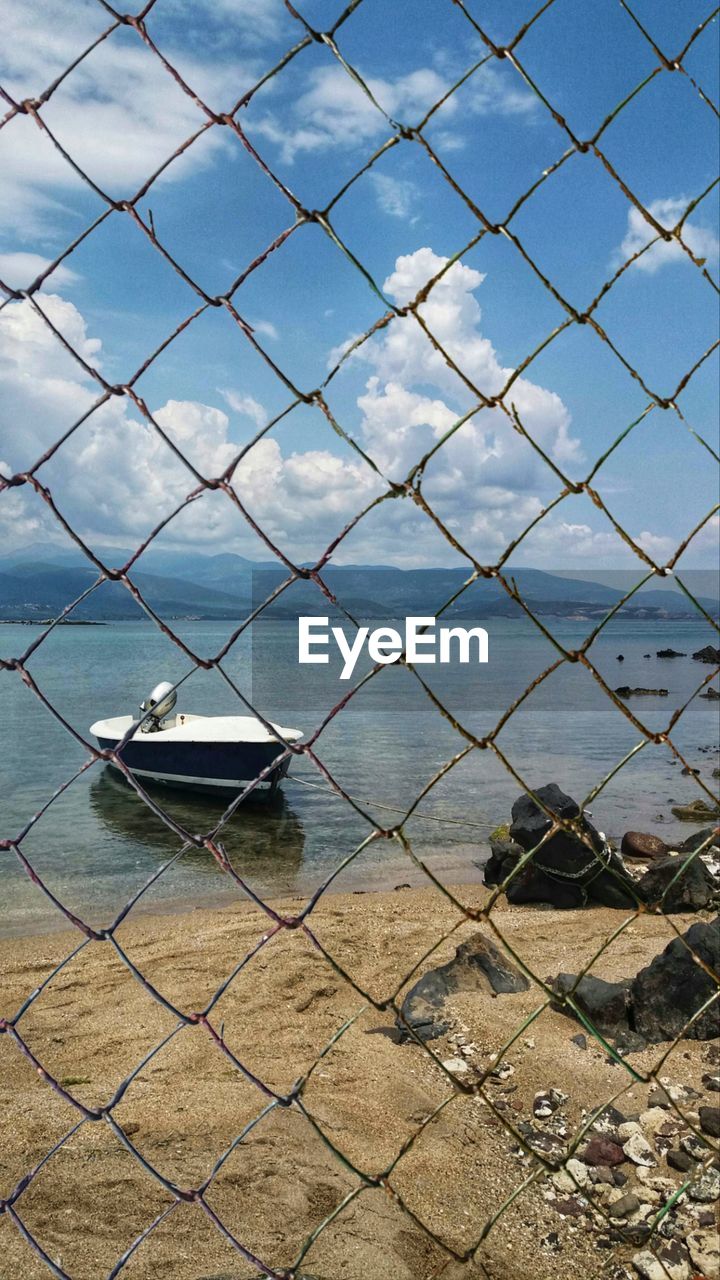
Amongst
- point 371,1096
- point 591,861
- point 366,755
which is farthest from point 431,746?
point 371,1096

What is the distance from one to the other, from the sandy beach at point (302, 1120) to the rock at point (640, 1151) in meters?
0.09

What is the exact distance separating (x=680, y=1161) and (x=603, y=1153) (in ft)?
0.73

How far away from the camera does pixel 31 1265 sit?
2180mm

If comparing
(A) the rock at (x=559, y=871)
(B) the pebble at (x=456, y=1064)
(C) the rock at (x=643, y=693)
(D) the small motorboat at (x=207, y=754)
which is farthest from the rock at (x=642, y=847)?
(C) the rock at (x=643, y=693)

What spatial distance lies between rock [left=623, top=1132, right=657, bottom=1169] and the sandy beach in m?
0.09

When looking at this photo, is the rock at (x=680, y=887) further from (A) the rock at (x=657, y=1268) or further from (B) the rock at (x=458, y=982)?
(A) the rock at (x=657, y=1268)

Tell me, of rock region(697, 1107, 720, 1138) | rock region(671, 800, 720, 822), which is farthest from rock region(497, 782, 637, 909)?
rock region(671, 800, 720, 822)

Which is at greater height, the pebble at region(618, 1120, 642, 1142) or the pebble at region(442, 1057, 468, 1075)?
the pebble at region(618, 1120, 642, 1142)

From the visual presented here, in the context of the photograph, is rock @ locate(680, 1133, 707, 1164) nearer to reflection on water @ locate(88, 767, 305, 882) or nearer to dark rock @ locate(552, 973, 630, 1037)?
dark rock @ locate(552, 973, 630, 1037)

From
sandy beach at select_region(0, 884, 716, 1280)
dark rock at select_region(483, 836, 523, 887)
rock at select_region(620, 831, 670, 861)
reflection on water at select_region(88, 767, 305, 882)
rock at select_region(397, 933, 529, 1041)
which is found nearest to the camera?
sandy beach at select_region(0, 884, 716, 1280)

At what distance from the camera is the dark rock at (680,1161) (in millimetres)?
2689

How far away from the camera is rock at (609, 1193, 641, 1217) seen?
2.53 meters

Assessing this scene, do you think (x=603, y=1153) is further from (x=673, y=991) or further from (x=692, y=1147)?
(x=673, y=991)

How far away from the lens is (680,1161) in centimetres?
271
